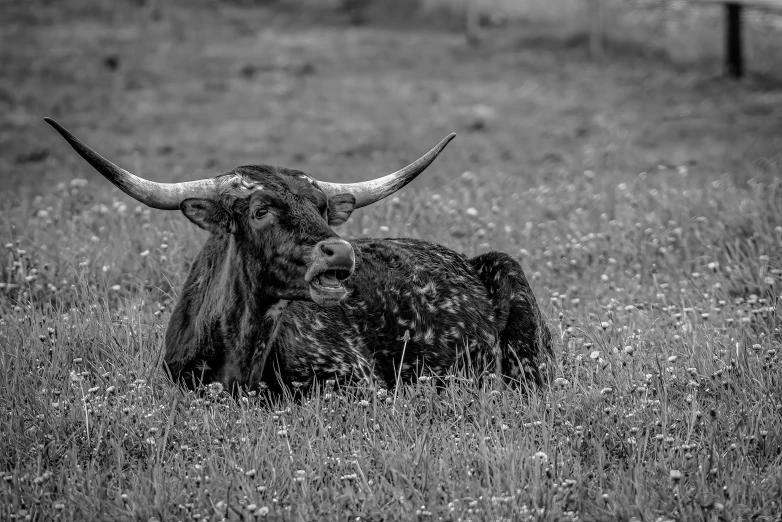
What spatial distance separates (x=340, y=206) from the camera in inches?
270

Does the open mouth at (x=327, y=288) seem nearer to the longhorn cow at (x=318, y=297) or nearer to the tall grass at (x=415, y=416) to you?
the longhorn cow at (x=318, y=297)

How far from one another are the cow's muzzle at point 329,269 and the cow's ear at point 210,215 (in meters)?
0.73

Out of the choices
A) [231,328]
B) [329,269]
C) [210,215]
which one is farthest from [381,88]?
[329,269]

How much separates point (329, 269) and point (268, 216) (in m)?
0.68

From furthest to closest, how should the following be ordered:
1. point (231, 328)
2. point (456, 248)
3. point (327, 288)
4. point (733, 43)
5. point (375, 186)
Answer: point (733, 43), point (456, 248), point (375, 186), point (231, 328), point (327, 288)

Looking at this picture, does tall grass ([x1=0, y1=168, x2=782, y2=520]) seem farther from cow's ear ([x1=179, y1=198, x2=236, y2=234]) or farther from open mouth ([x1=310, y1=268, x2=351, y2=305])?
cow's ear ([x1=179, y1=198, x2=236, y2=234])

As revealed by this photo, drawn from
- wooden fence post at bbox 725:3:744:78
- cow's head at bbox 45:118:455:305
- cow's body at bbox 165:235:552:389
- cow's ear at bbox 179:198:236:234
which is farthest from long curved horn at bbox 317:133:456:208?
wooden fence post at bbox 725:3:744:78

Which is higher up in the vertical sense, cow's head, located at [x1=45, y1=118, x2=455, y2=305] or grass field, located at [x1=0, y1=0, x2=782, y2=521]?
cow's head, located at [x1=45, y1=118, x2=455, y2=305]

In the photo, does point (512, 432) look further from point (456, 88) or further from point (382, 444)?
point (456, 88)

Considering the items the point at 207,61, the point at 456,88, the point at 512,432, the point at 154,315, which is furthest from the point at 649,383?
the point at 207,61

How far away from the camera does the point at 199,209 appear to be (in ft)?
21.0

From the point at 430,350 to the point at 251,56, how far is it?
15.4 meters

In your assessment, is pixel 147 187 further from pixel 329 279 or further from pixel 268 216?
pixel 329 279

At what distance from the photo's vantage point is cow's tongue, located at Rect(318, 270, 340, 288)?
611cm
